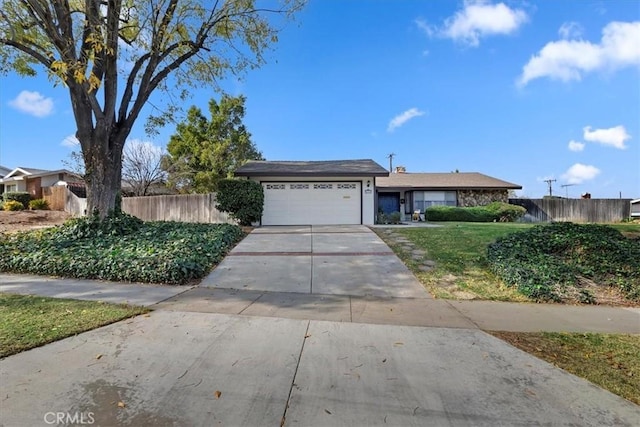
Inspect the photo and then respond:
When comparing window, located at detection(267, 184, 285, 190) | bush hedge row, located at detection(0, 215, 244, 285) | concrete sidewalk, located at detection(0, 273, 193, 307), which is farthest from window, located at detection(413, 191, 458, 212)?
concrete sidewalk, located at detection(0, 273, 193, 307)

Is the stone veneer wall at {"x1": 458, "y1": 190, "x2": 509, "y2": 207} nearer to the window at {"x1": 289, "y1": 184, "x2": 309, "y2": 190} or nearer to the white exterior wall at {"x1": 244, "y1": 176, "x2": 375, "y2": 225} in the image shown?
the white exterior wall at {"x1": 244, "y1": 176, "x2": 375, "y2": 225}

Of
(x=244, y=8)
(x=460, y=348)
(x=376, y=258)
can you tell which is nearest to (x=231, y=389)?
(x=460, y=348)

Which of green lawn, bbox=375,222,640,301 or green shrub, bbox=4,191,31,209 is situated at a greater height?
green shrub, bbox=4,191,31,209

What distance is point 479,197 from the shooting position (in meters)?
24.6

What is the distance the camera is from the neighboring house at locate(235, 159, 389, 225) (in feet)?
54.4

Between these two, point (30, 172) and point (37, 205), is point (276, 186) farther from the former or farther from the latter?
point (30, 172)

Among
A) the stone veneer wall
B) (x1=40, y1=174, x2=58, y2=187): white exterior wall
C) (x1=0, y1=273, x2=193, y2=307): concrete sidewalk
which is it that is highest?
(x1=40, y1=174, x2=58, y2=187): white exterior wall

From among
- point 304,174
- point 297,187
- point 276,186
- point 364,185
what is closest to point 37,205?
point 276,186

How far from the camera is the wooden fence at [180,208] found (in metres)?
16.9

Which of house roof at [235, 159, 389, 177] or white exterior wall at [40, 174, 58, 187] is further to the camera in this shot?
white exterior wall at [40, 174, 58, 187]

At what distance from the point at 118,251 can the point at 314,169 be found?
10246mm

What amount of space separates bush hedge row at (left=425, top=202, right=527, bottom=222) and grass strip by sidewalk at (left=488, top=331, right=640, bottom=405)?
1746cm

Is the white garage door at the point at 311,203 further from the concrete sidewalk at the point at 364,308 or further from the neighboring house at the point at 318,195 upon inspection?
the concrete sidewalk at the point at 364,308

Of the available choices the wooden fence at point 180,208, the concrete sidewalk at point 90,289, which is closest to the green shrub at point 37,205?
the wooden fence at point 180,208
